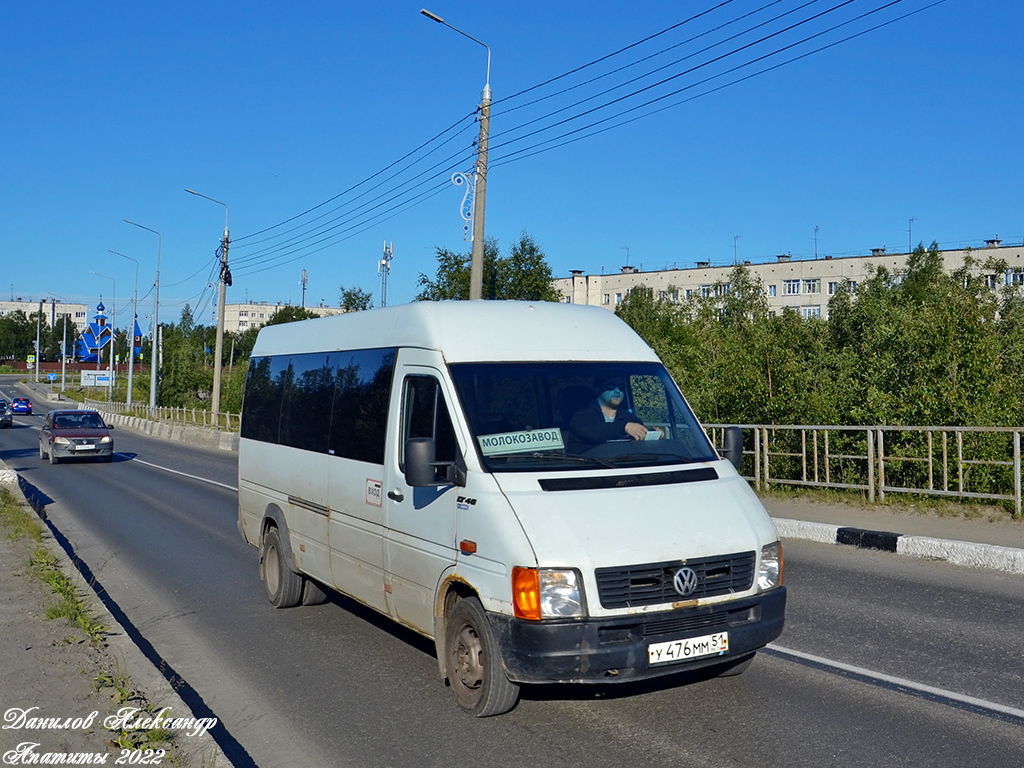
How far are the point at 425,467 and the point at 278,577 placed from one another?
11.4ft

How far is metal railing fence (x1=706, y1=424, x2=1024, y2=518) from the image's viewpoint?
1169 centimetres

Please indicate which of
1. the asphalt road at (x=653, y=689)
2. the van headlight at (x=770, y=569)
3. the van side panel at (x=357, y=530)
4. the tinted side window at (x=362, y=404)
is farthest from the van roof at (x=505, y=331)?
the asphalt road at (x=653, y=689)

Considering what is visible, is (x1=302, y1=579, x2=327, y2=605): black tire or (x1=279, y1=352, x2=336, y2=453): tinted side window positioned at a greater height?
(x1=279, y1=352, x2=336, y2=453): tinted side window

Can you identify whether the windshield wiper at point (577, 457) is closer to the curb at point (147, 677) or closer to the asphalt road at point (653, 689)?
the asphalt road at point (653, 689)

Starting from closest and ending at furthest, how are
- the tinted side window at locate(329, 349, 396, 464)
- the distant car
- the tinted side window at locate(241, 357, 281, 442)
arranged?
the tinted side window at locate(329, 349, 396, 464)
the tinted side window at locate(241, 357, 281, 442)
the distant car

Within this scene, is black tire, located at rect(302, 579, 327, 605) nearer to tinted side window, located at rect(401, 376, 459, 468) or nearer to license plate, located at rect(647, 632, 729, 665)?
tinted side window, located at rect(401, 376, 459, 468)

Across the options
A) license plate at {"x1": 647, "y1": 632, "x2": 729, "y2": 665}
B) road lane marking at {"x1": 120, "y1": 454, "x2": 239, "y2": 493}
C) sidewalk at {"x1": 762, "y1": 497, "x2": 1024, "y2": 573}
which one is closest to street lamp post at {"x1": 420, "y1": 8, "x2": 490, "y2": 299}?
road lane marking at {"x1": 120, "y1": 454, "x2": 239, "y2": 493}

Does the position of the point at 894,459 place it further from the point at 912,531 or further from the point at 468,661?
the point at 468,661

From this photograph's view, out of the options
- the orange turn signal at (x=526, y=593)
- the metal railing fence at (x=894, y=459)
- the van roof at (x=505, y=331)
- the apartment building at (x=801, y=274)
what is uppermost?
the apartment building at (x=801, y=274)

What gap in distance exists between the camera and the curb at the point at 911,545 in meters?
9.23

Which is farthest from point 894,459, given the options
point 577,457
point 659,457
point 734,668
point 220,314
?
point 220,314

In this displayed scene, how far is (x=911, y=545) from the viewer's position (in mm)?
10125

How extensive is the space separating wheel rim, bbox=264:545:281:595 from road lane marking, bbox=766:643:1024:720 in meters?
4.05

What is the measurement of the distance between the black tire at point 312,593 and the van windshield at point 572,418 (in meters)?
3.27
